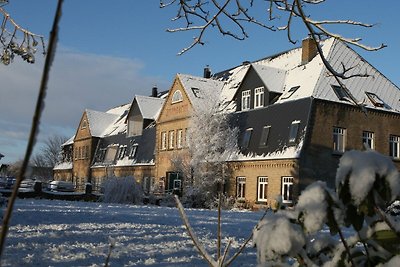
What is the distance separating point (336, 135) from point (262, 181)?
4644 mm

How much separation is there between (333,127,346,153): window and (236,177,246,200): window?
555 cm

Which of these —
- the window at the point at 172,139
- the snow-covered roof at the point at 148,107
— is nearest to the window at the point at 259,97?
the window at the point at 172,139

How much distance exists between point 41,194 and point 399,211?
20409mm

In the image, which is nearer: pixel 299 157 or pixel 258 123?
pixel 299 157

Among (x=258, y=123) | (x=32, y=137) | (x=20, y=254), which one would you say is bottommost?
(x=20, y=254)

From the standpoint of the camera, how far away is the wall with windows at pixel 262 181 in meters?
25.3

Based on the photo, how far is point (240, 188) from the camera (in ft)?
95.4

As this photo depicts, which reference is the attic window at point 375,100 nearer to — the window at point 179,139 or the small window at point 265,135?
the small window at point 265,135

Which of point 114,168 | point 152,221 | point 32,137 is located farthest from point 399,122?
point 32,137

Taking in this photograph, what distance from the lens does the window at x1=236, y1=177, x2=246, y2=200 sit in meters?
28.7

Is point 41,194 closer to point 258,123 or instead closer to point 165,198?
point 165,198

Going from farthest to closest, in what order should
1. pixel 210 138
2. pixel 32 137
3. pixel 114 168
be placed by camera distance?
1. pixel 114 168
2. pixel 210 138
3. pixel 32 137

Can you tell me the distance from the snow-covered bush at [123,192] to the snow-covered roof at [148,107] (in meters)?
11.5

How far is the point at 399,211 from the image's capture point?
2000 cm
